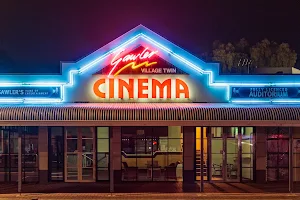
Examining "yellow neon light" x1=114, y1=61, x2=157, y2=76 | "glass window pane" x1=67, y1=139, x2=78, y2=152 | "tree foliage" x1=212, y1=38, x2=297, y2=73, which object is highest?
"tree foliage" x1=212, y1=38, x2=297, y2=73

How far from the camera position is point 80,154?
65.2 ft

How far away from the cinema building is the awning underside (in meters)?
0.04

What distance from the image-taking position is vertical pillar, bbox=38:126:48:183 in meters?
19.7

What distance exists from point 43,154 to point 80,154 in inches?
65.0

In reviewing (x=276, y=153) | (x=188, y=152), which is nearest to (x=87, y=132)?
(x=188, y=152)

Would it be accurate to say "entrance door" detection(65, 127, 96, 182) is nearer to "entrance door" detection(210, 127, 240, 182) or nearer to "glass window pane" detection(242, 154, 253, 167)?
"entrance door" detection(210, 127, 240, 182)

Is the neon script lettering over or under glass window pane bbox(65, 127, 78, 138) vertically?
over

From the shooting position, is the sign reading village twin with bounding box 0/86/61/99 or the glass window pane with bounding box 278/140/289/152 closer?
the sign reading village twin with bounding box 0/86/61/99

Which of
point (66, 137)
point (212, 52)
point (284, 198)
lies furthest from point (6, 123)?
point (212, 52)

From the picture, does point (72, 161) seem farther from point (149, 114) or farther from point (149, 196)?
point (149, 114)

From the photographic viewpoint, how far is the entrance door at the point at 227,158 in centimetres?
2003

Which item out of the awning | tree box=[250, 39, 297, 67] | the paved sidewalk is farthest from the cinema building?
tree box=[250, 39, 297, 67]

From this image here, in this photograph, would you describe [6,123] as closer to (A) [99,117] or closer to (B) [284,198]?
(A) [99,117]

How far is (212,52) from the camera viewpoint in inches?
2904
